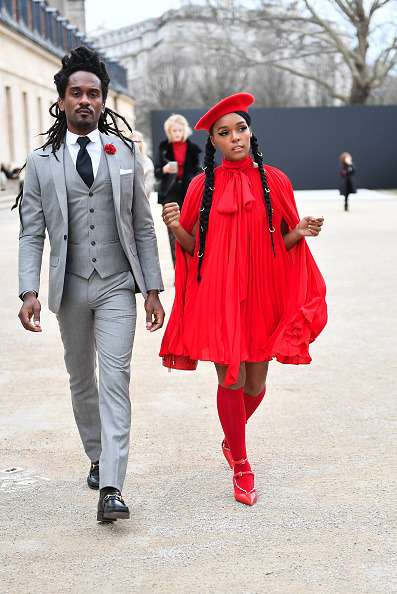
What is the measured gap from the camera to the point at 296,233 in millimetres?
3941

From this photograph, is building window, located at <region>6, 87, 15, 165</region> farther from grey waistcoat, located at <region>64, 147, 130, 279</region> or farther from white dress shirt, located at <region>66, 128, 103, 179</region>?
grey waistcoat, located at <region>64, 147, 130, 279</region>

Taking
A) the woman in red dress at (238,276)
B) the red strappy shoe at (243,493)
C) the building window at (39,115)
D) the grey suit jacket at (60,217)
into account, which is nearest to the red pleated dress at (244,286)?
the woman in red dress at (238,276)

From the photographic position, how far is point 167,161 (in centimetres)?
964

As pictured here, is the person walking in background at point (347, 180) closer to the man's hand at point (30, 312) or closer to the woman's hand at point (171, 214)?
the woman's hand at point (171, 214)

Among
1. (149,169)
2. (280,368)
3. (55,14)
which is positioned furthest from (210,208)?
(55,14)

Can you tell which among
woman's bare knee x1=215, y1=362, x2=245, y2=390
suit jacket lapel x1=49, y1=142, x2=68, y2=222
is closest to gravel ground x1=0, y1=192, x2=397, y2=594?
woman's bare knee x1=215, y1=362, x2=245, y2=390

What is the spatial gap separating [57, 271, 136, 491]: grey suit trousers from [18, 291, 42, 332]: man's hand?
13cm

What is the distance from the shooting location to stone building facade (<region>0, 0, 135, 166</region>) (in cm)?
3631

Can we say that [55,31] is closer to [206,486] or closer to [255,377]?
[255,377]

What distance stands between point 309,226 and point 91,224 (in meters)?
0.94

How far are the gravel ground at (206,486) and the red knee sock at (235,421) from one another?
0.47 feet

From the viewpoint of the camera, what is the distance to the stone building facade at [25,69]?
3631cm

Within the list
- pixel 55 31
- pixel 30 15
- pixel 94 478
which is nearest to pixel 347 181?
pixel 94 478

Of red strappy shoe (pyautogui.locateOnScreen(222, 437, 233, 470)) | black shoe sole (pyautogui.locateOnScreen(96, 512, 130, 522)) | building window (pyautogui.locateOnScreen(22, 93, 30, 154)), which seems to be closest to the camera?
black shoe sole (pyautogui.locateOnScreen(96, 512, 130, 522))
